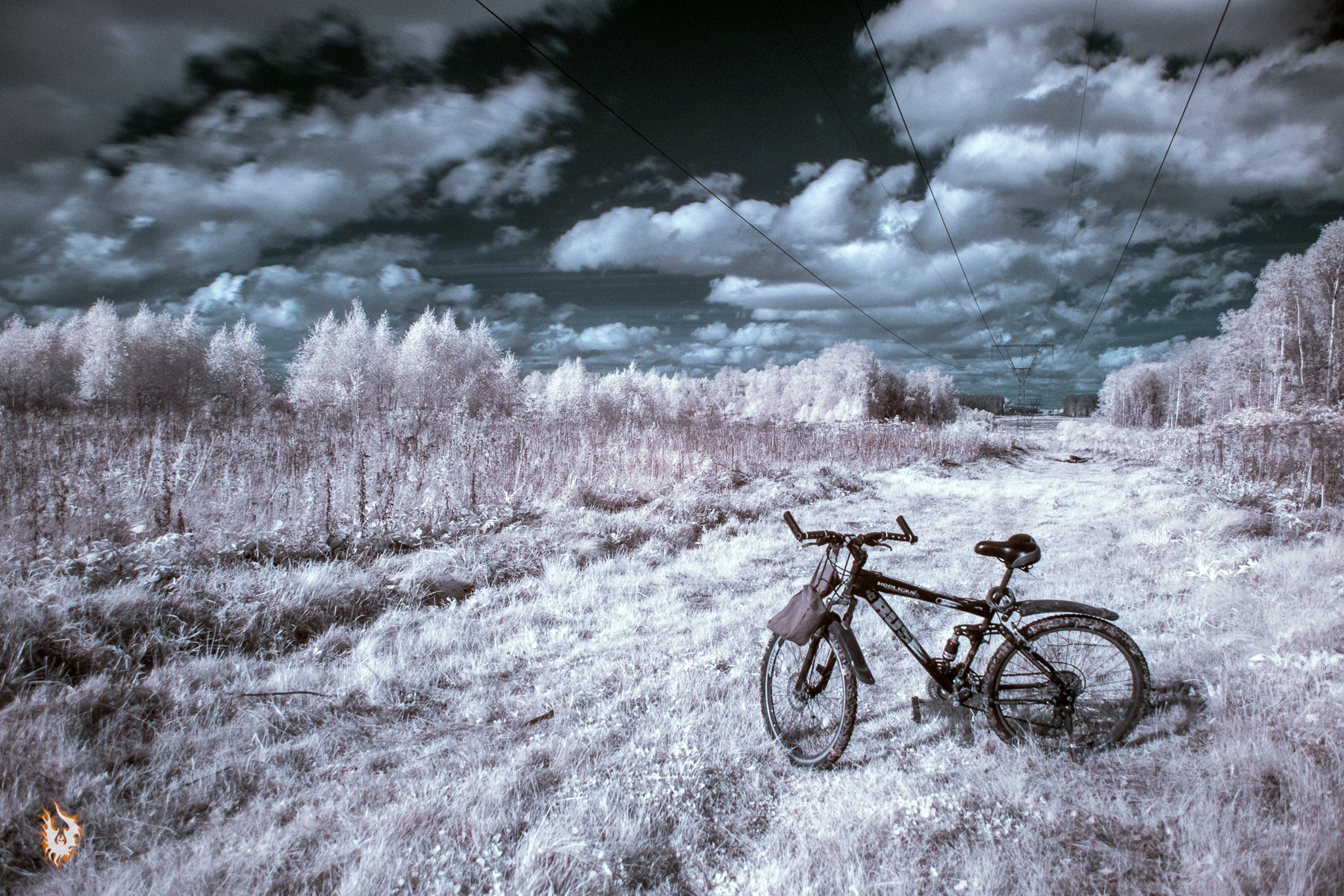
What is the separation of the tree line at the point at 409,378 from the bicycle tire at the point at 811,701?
13991mm

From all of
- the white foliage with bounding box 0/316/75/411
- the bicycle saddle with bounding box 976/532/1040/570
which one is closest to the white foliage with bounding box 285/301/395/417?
the white foliage with bounding box 0/316/75/411

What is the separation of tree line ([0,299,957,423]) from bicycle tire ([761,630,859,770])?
1399cm

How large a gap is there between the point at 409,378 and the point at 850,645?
67.6 metres

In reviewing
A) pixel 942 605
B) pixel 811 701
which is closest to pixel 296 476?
pixel 811 701

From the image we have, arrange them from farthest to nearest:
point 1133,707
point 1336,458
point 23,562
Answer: point 1336,458 → point 23,562 → point 1133,707

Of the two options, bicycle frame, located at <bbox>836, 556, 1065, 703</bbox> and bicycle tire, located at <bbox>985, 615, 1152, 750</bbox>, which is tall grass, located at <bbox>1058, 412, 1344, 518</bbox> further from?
bicycle frame, located at <bbox>836, 556, 1065, 703</bbox>

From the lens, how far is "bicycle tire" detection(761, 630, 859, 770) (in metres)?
3.46

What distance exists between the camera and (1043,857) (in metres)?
2.64

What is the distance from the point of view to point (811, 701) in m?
3.75

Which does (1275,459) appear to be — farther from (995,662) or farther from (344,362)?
(344,362)

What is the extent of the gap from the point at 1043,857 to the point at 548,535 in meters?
6.98

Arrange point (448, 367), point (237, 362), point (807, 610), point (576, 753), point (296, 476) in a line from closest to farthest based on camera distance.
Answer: point (807, 610)
point (576, 753)
point (296, 476)
point (237, 362)
point (448, 367)

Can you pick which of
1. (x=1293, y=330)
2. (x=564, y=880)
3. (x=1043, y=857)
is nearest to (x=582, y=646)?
(x=564, y=880)

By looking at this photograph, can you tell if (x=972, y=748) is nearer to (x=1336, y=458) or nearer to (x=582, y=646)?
(x=582, y=646)
